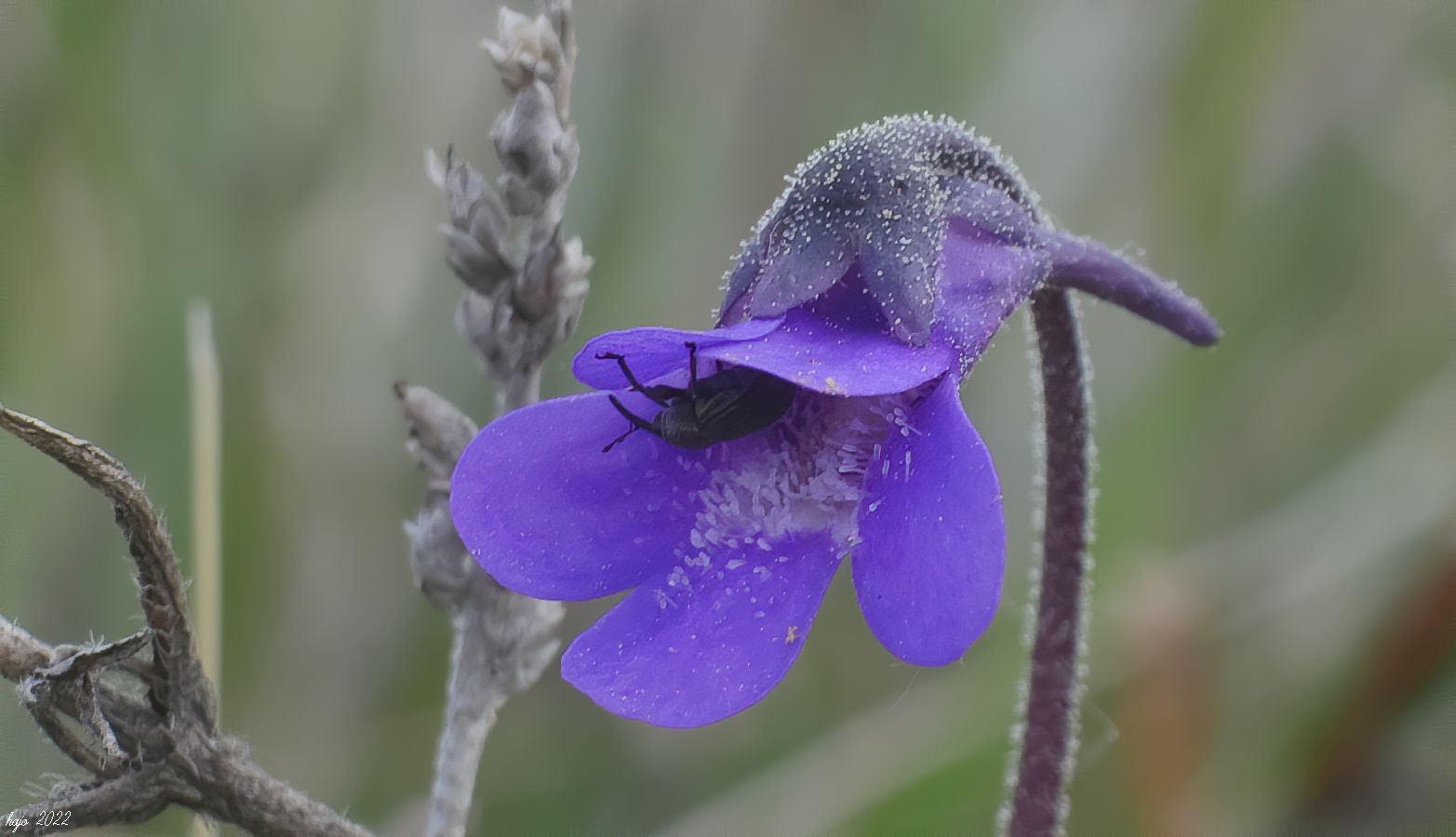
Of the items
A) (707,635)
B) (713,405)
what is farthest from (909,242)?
(707,635)

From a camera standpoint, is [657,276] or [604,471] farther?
[657,276]

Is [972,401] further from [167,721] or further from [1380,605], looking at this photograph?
[167,721]

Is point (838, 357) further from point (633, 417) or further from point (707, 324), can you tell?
point (707, 324)

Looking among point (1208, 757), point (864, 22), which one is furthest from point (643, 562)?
point (864, 22)

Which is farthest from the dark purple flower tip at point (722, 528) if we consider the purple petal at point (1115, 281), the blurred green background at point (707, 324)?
the blurred green background at point (707, 324)

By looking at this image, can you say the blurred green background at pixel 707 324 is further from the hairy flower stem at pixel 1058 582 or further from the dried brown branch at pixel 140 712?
the dried brown branch at pixel 140 712

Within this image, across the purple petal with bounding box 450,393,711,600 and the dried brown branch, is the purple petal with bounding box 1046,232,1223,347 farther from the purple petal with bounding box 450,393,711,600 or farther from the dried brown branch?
the dried brown branch
